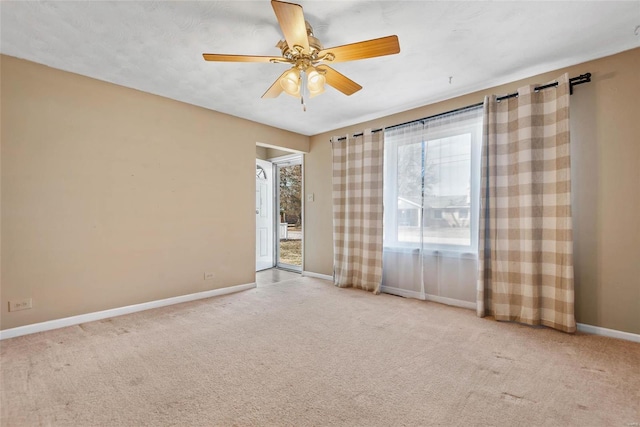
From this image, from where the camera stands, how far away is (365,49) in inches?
76.0

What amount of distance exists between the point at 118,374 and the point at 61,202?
183 cm

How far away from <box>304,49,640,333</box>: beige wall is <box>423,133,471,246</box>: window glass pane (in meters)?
0.94

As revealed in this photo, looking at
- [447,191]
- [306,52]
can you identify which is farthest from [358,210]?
[306,52]

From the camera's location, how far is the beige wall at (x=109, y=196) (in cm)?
263

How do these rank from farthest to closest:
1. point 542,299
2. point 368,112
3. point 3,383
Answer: point 368,112 → point 542,299 → point 3,383

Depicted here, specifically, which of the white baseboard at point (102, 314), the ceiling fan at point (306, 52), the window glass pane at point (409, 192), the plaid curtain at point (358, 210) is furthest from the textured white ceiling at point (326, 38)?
the white baseboard at point (102, 314)

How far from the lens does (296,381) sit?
192 centimetres

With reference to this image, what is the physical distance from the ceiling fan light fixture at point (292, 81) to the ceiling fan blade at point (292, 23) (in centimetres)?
21

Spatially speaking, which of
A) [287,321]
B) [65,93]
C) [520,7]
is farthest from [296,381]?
[65,93]

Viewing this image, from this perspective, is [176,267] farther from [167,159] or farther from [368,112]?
[368,112]

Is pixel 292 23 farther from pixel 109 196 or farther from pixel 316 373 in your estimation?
pixel 109 196

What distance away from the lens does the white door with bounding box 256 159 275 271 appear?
5.62 meters

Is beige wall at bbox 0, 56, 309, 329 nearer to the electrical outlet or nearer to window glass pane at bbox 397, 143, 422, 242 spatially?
the electrical outlet

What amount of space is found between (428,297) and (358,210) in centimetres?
150
